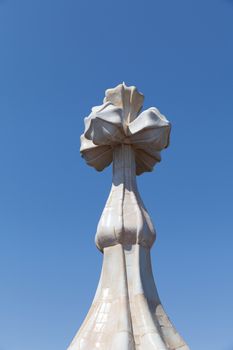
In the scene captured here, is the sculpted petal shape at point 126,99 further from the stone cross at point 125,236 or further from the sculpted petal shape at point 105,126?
the sculpted petal shape at point 105,126

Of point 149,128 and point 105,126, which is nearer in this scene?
point 105,126

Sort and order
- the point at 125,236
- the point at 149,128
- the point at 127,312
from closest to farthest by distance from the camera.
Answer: the point at 127,312
the point at 125,236
the point at 149,128

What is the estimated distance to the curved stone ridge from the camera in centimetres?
1085

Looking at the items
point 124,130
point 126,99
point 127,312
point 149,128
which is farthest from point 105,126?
point 127,312

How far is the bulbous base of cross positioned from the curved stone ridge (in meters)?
2.76

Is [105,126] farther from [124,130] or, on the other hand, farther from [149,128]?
[149,128]

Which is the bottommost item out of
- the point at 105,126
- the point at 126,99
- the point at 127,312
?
the point at 127,312

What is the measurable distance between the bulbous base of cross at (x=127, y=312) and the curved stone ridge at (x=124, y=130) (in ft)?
9.07

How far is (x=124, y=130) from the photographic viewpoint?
1105 cm

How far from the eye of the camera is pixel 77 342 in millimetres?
9047

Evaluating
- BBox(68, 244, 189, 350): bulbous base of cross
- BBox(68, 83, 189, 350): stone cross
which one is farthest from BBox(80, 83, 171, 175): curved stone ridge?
BBox(68, 244, 189, 350): bulbous base of cross

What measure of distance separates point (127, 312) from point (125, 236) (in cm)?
168

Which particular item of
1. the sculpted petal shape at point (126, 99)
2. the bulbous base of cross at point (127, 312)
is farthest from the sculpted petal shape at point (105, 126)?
the bulbous base of cross at point (127, 312)

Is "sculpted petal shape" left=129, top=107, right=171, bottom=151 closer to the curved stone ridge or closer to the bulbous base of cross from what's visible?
the curved stone ridge
